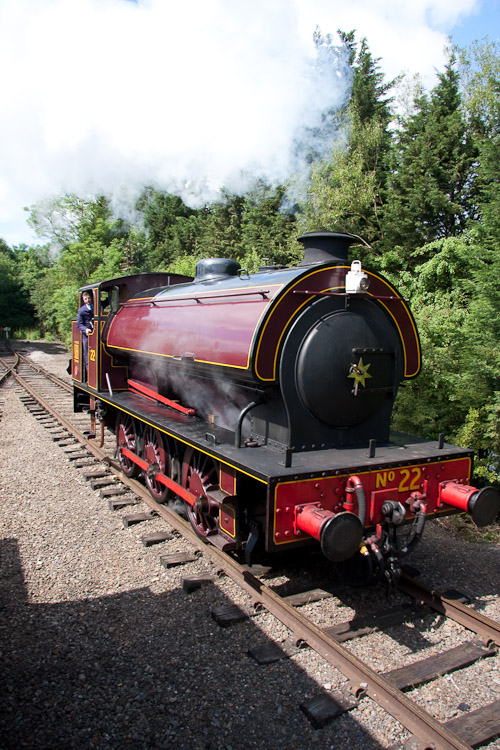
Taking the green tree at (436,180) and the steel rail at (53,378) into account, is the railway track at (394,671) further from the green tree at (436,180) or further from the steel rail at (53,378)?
the green tree at (436,180)

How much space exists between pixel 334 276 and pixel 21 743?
3.62 metres

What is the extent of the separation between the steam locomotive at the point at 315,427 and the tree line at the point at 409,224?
2241mm

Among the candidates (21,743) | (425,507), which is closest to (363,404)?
(425,507)

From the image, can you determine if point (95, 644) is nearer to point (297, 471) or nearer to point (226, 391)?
point (297, 471)

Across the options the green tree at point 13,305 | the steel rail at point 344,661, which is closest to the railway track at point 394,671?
the steel rail at point 344,661

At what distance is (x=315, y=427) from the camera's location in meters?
4.24

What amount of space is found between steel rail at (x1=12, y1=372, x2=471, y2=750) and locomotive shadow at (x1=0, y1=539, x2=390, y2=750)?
0.15 meters

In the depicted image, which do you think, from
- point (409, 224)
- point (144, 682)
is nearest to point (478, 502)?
point (144, 682)

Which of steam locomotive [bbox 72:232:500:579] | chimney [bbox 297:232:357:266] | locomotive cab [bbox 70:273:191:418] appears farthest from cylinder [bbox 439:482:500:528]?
locomotive cab [bbox 70:273:191:418]

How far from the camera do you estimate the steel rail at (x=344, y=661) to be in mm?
2713

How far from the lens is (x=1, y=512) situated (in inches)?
233

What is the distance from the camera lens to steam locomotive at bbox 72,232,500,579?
3.69 meters

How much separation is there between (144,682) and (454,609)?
2.30 meters

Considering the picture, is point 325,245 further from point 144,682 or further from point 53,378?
point 53,378
